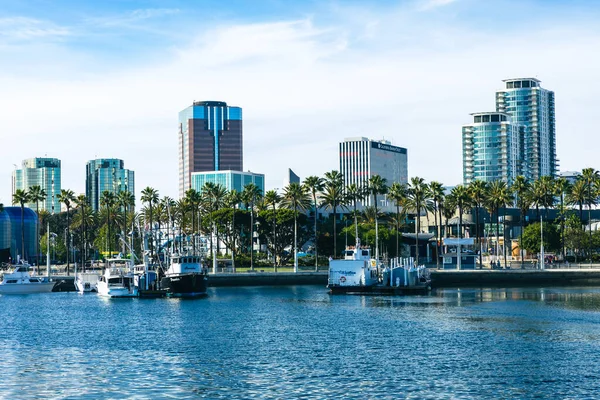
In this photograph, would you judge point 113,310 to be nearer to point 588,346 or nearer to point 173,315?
point 173,315

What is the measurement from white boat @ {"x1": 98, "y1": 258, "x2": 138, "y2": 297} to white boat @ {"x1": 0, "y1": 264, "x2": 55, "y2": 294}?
1595cm

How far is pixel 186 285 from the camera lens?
138000mm

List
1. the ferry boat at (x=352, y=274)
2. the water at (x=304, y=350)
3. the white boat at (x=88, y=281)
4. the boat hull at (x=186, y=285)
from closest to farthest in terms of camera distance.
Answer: the water at (x=304, y=350), the boat hull at (x=186, y=285), the ferry boat at (x=352, y=274), the white boat at (x=88, y=281)

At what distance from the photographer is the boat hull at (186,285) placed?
453 ft

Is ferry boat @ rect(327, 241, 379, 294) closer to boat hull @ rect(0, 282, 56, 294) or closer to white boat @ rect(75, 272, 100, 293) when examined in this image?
white boat @ rect(75, 272, 100, 293)

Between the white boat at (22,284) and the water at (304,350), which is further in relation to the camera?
the white boat at (22,284)

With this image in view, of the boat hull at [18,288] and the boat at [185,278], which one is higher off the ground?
the boat at [185,278]

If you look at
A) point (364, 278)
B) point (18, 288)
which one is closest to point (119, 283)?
point (18, 288)

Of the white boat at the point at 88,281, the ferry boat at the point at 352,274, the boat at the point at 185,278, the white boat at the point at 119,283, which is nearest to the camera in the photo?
the boat at the point at 185,278

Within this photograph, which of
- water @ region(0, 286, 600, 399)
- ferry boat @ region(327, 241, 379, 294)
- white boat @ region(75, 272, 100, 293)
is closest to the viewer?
water @ region(0, 286, 600, 399)

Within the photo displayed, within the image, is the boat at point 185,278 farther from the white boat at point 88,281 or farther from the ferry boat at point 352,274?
the white boat at point 88,281

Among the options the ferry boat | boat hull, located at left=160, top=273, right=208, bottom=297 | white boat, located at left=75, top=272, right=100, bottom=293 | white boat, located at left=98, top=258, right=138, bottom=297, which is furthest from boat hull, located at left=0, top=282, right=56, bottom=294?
the ferry boat

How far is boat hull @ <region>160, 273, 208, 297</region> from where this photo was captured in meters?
138

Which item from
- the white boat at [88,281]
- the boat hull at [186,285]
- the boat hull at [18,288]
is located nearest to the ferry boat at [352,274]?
the boat hull at [186,285]
